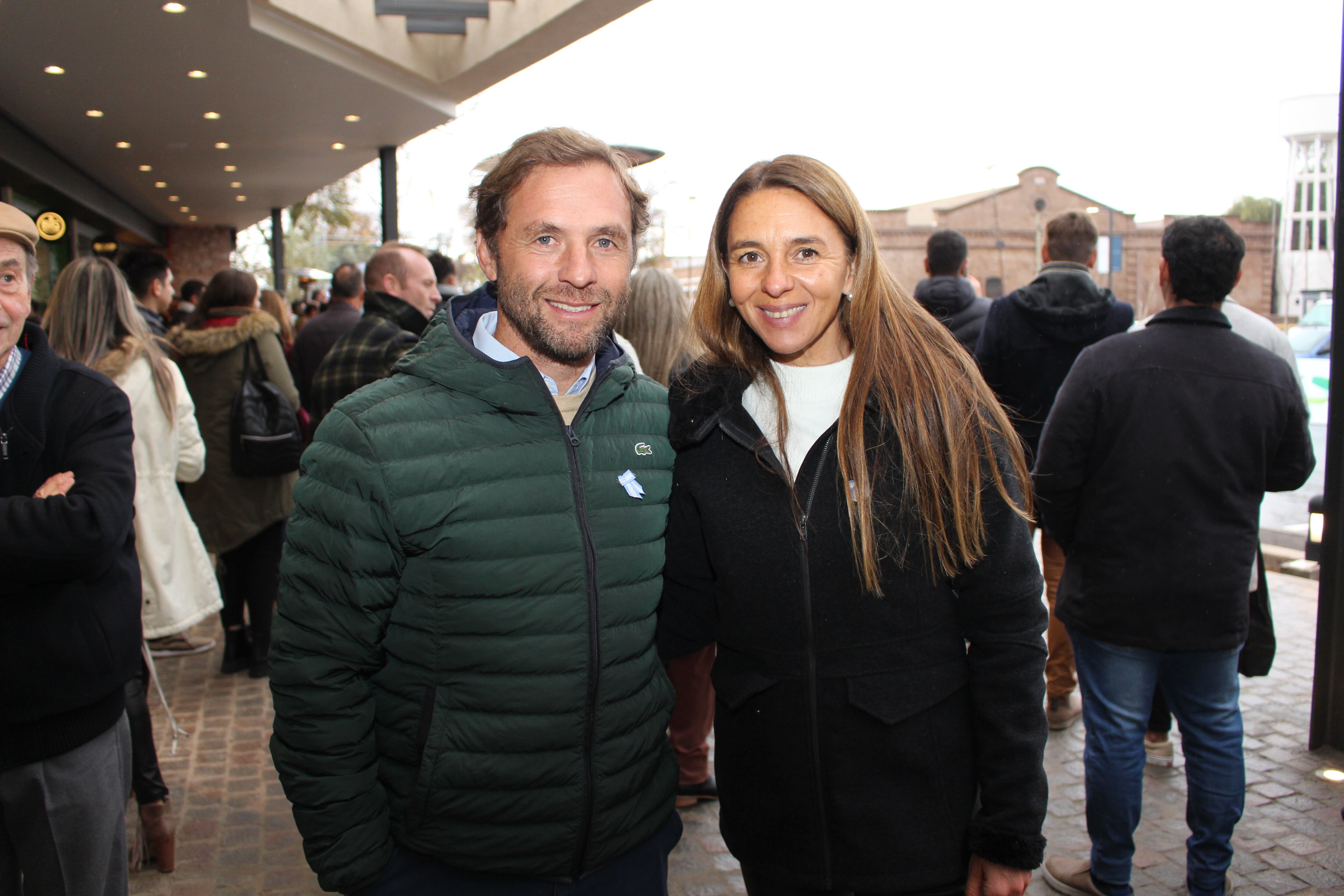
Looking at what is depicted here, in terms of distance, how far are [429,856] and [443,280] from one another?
5493mm

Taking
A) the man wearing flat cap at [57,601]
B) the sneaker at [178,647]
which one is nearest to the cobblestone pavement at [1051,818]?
the sneaker at [178,647]

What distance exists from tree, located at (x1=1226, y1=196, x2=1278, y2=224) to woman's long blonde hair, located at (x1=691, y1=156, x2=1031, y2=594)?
58316 millimetres

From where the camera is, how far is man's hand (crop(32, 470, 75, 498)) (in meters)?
2.22

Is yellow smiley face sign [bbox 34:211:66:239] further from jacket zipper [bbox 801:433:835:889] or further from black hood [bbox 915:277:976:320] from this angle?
jacket zipper [bbox 801:433:835:889]

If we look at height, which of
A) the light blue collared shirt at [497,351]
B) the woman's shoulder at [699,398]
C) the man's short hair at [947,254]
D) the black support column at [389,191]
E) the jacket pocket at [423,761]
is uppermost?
the black support column at [389,191]

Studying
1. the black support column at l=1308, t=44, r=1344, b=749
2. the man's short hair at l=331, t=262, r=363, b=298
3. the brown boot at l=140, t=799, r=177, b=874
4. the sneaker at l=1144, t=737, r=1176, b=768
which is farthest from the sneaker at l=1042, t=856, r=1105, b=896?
the man's short hair at l=331, t=262, r=363, b=298

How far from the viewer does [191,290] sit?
35.4 feet

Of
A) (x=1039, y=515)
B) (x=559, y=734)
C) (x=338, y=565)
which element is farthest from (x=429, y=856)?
(x=1039, y=515)

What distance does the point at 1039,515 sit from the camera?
3.44 m

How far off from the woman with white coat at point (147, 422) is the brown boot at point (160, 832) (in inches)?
5.5

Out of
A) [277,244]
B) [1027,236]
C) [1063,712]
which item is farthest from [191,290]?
[1027,236]

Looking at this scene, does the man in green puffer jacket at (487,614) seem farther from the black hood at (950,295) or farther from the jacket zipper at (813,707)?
the black hood at (950,295)

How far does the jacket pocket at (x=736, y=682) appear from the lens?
6.48 feet

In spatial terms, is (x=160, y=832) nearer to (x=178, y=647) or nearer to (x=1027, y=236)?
(x=178, y=647)
